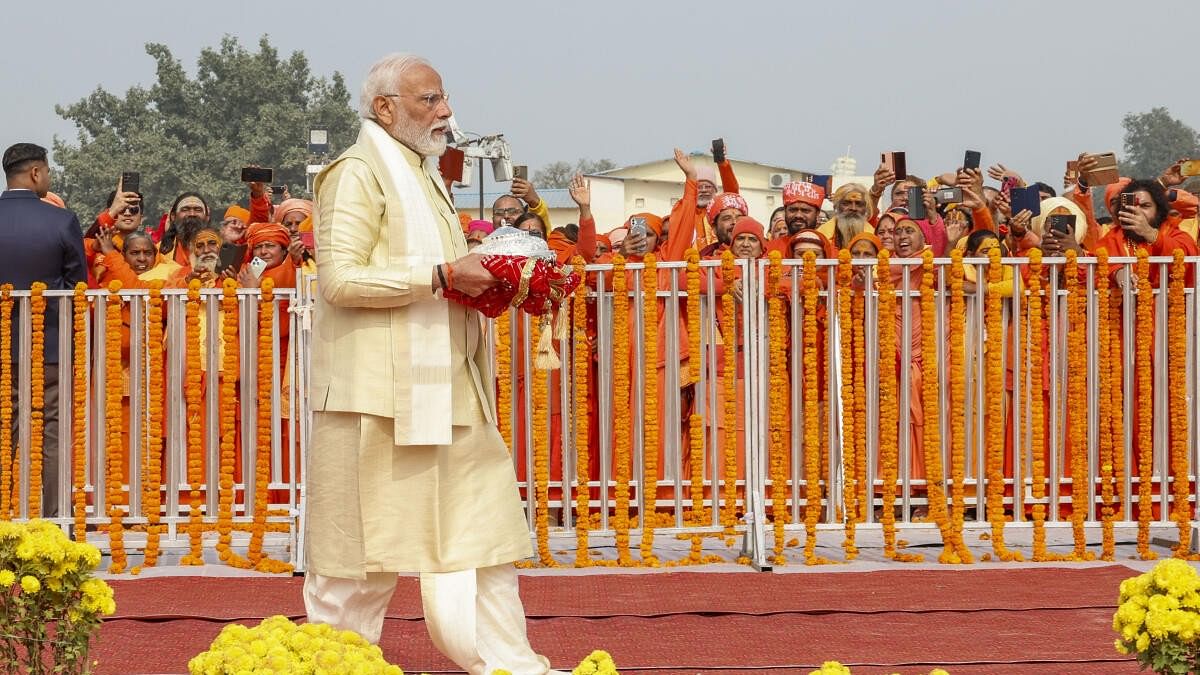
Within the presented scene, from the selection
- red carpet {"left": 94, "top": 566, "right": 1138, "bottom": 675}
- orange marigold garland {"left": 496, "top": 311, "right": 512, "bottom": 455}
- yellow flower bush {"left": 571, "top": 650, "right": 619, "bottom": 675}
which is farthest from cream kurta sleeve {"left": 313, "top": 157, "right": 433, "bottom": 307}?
orange marigold garland {"left": 496, "top": 311, "right": 512, "bottom": 455}

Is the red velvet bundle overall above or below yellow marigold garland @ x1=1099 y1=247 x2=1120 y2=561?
above

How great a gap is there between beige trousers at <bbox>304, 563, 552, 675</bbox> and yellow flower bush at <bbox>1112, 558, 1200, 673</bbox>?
1.57 m

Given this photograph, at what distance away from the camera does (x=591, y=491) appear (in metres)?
8.71

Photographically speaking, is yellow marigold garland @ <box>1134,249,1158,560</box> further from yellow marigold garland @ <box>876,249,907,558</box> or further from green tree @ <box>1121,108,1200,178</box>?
green tree @ <box>1121,108,1200,178</box>

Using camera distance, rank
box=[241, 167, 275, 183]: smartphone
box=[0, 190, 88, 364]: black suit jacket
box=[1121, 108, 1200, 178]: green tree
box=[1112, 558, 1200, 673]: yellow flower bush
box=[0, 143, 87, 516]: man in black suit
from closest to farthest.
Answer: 1. box=[1112, 558, 1200, 673]: yellow flower bush
2. box=[0, 143, 87, 516]: man in black suit
3. box=[0, 190, 88, 364]: black suit jacket
4. box=[241, 167, 275, 183]: smartphone
5. box=[1121, 108, 1200, 178]: green tree

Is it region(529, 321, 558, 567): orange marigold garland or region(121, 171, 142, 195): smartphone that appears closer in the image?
region(529, 321, 558, 567): orange marigold garland

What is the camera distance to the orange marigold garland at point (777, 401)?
8383 mm

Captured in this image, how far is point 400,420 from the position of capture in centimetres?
464

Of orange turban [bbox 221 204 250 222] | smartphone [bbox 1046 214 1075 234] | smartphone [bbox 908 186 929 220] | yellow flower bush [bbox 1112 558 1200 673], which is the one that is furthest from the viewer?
orange turban [bbox 221 204 250 222]

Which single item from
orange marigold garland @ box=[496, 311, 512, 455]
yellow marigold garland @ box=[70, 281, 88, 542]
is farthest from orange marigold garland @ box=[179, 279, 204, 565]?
orange marigold garland @ box=[496, 311, 512, 455]

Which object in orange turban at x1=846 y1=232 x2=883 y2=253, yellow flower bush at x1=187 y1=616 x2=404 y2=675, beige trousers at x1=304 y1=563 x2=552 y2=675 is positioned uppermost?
orange turban at x1=846 y1=232 x2=883 y2=253

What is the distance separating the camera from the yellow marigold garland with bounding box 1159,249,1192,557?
334 inches

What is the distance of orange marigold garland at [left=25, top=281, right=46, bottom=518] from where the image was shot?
8.38 meters

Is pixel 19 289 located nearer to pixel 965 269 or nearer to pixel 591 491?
pixel 591 491
